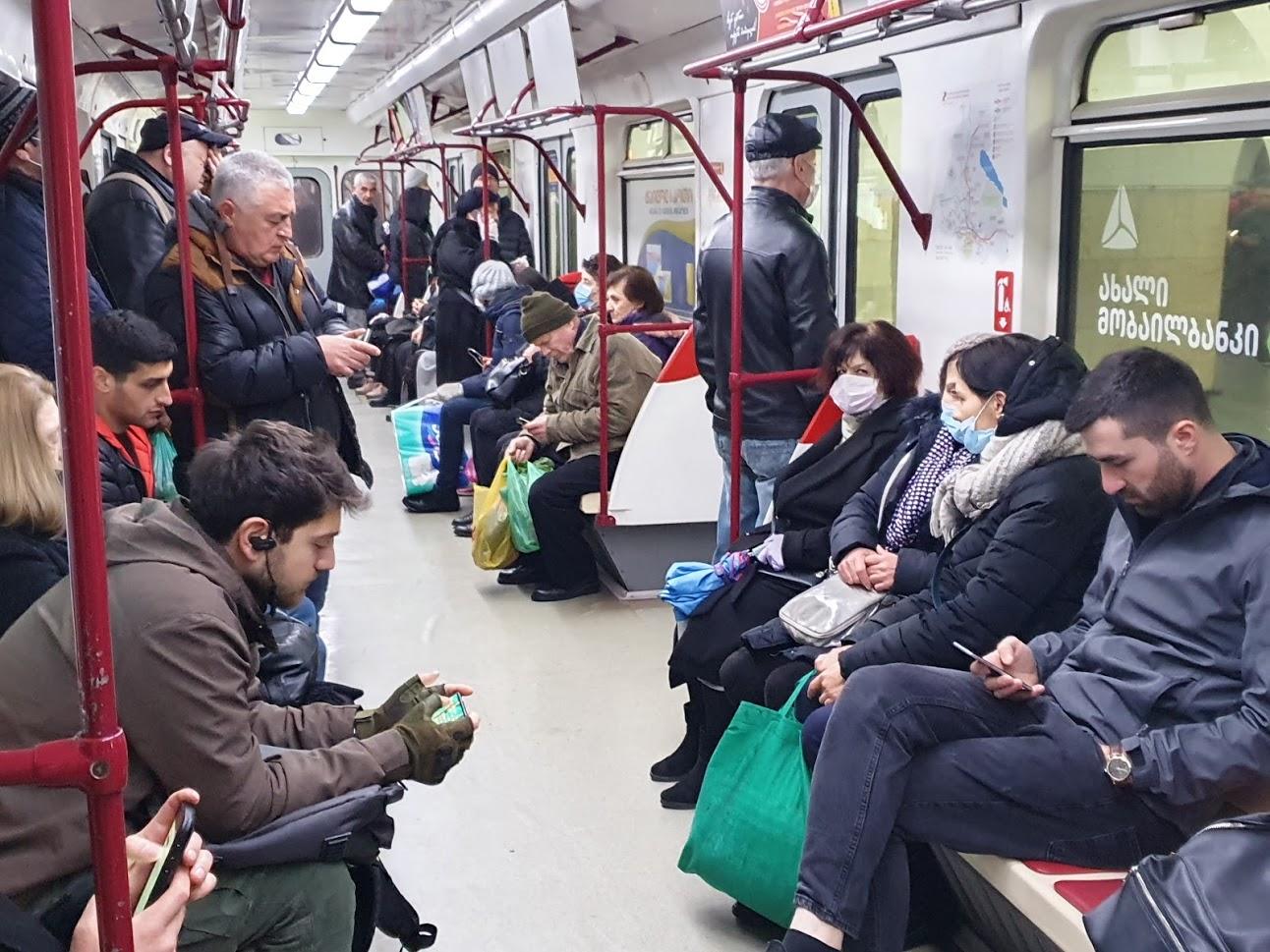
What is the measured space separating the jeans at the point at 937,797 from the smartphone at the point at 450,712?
0.70 metres

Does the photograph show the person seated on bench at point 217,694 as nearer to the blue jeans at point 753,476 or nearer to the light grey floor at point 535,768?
the light grey floor at point 535,768

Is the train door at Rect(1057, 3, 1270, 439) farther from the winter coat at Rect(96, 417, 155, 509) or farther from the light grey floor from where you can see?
the winter coat at Rect(96, 417, 155, 509)

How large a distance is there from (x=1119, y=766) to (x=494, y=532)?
3.74 m

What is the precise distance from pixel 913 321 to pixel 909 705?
221 cm

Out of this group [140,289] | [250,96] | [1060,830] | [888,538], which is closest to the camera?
[1060,830]

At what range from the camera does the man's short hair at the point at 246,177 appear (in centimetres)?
389

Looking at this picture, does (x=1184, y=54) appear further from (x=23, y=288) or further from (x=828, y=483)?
(x=23, y=288)

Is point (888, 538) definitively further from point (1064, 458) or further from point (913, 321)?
point (913, 321)

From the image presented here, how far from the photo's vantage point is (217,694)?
2160 mm

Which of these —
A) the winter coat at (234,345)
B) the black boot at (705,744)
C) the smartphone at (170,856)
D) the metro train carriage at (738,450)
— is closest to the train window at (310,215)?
the metro train carriage at (738,450)

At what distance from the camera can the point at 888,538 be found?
11.8 ft


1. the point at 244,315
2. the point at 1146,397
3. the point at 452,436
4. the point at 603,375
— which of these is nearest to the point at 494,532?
the point at 603,375

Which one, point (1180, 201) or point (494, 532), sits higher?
point (1180, 201)

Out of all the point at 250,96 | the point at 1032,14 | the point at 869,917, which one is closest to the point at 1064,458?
the point at 869,917
